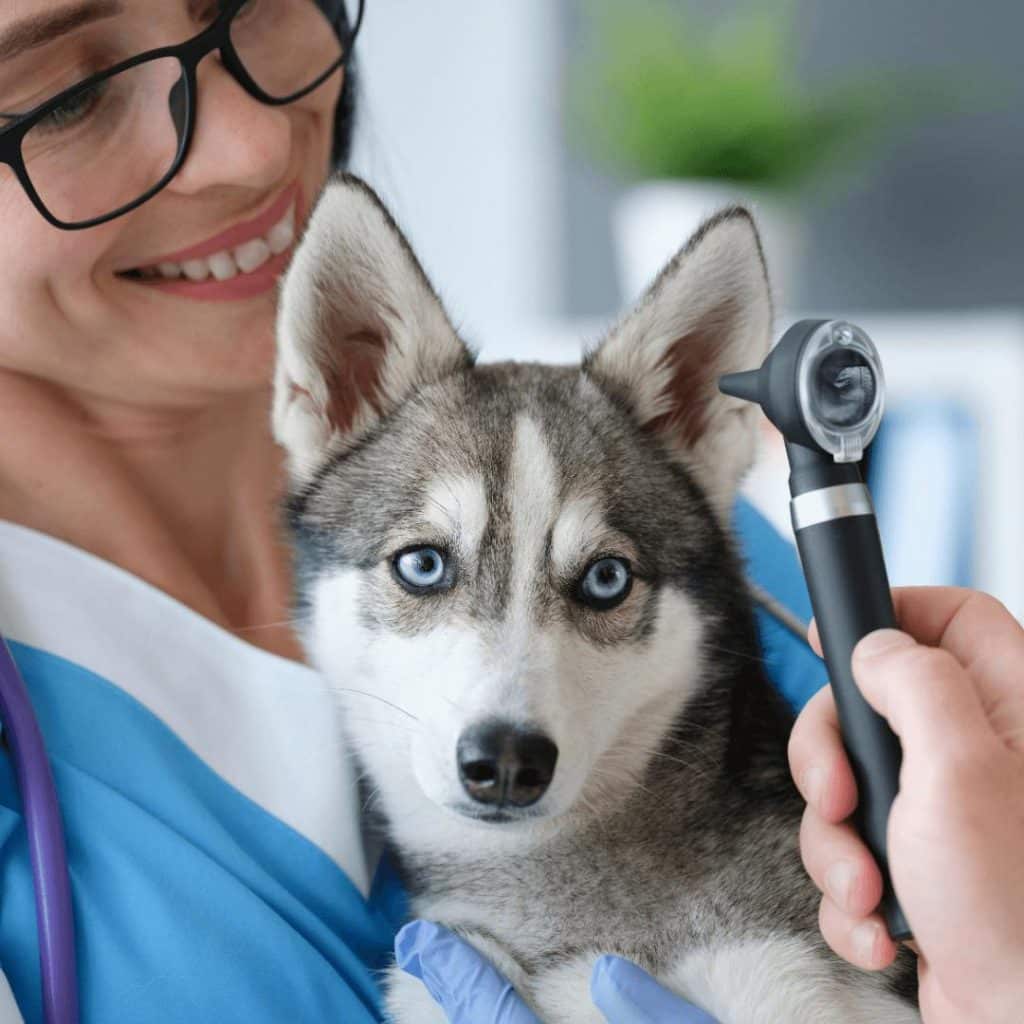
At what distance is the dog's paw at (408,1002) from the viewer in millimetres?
1190

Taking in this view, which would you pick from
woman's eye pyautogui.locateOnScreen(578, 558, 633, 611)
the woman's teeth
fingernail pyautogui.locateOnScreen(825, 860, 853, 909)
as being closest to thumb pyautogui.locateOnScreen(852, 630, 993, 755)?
fingernail pyautogui.locateOnScreen(825, 860, 853, 909)

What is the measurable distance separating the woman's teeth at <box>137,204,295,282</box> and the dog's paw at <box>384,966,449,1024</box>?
839mm

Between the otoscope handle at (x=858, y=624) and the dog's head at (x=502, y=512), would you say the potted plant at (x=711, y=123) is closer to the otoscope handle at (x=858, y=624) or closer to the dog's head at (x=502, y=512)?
the dog's head at (x=502, y=512)

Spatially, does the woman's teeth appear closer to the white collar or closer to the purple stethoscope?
the white collar

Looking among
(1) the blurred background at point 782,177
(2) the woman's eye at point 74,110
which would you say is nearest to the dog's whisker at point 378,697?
(2) the woman's eye at point 74,110

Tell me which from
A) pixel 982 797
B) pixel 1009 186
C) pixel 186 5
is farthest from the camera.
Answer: pixel 1009 186

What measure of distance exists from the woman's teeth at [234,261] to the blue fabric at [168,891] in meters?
0.49

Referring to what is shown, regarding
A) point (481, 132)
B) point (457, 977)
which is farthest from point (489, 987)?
point (481, 132)

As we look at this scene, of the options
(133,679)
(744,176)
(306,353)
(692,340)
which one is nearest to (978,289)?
(744,176)

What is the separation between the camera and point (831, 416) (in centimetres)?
82

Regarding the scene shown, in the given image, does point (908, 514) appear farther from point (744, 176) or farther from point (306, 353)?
point (306, 353)

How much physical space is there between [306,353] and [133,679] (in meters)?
0.41

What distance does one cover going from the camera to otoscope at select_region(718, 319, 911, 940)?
82 cm

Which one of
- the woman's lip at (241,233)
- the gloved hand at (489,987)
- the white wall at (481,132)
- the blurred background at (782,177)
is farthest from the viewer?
the white wall at (481,132)
